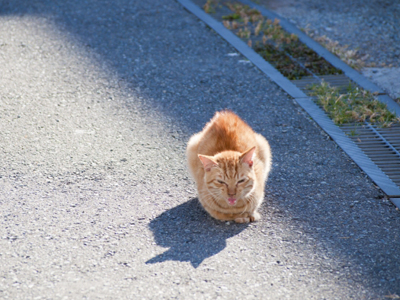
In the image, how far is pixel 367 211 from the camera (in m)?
3.79

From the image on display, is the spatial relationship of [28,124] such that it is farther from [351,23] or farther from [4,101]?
[351,23]

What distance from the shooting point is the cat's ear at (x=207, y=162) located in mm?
3449

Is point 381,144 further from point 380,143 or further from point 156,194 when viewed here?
point 156,194

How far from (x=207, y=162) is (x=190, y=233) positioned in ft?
1.75

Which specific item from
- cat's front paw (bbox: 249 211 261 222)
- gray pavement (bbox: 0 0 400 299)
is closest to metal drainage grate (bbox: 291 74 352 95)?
gray pavement (bbox: 0 0 400 299)

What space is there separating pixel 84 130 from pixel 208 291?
2636mm

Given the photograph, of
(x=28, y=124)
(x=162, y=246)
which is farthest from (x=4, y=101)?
(x=162, y=246)

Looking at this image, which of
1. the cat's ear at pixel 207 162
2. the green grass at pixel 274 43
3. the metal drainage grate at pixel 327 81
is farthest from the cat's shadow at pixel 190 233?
the green grass at pixel 274 43

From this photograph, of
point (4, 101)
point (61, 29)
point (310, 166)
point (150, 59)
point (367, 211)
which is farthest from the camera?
point (61, 29)

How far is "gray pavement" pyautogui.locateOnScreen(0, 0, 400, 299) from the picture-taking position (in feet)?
10.0

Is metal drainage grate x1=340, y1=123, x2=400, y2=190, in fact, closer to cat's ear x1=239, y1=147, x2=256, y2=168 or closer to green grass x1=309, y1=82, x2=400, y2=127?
green grass x1=309, y1=82, x2=400, y2=127

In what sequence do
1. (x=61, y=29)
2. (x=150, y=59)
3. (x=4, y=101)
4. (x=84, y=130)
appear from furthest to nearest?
(x=61, y=29), (x=150, y=59), (x=4, y=101), (x=84, y=130)

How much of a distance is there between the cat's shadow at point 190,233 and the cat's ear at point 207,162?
17.6 inches

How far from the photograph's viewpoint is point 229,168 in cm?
347
